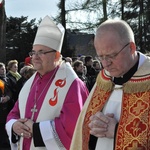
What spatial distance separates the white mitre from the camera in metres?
3.75

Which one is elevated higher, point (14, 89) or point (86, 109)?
point (86, 109)

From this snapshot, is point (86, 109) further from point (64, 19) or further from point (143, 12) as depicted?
point (143, 12)

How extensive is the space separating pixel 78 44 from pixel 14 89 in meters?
26.5

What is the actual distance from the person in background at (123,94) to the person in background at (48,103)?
0.96 metres

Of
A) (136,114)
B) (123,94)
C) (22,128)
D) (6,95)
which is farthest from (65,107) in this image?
(6,95)

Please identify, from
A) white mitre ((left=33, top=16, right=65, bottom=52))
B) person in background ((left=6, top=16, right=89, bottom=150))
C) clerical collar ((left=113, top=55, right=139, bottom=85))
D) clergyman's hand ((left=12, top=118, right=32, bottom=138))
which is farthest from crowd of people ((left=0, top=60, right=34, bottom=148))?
clerical collar ((left=113, top=55, right=139, bottom=85))

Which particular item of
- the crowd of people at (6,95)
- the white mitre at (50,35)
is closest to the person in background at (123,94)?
the white mitre at (50,35)

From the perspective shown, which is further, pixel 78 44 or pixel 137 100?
pixel 78 44

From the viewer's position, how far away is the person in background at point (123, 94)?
91.4 inches

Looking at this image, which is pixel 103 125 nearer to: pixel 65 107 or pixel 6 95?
pixel 65 107

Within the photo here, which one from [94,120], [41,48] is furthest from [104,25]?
[41,48]

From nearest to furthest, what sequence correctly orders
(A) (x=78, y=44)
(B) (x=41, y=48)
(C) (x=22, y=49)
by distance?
(B) (x=41, y=48) → (C) (x=22, y=49) → (A) (x=78, y=44)

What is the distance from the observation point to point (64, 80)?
3.71m

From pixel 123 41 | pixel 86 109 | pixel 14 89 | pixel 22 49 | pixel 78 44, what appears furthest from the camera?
pixel 78 44
